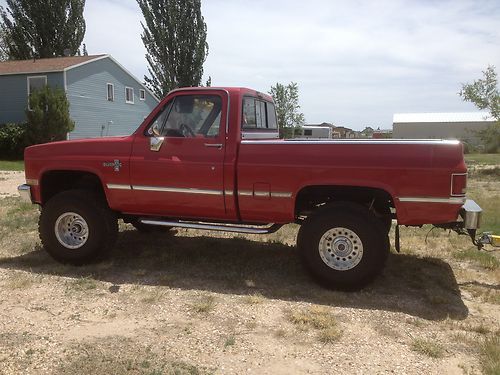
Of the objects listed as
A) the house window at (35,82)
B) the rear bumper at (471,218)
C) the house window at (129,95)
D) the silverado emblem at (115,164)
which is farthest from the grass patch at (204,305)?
the house window at (129,95)

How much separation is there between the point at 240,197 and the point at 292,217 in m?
0.57

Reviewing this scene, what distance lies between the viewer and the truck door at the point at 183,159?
500cm

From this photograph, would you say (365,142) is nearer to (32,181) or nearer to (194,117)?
(194,117)

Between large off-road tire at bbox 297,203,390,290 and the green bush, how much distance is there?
68.0 feet

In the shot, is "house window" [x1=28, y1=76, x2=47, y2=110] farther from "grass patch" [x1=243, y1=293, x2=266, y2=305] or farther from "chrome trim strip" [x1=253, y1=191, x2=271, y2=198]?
"grass patch" [x1=243, y1=293, x2=266, y2=305]

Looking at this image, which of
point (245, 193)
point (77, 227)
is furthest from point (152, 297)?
point (77, 227)

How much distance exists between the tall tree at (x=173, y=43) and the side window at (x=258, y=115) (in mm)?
25179

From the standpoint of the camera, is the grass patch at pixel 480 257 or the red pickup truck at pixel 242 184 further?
the grass patch at pixel 480 257

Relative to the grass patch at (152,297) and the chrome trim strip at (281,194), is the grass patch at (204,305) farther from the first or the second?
the chrome trim strip at (281,194)

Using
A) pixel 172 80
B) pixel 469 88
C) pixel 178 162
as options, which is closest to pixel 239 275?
pixel 178 162

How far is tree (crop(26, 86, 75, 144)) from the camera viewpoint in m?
21.7

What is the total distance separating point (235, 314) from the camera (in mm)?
4184

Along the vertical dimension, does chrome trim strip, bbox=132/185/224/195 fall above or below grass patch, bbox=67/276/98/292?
above

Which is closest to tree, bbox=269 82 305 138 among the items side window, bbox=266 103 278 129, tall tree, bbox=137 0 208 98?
tall tree, bbox=137 0 208 98
